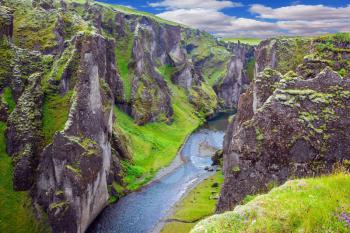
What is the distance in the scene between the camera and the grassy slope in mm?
107875

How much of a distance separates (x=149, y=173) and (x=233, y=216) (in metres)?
94.0

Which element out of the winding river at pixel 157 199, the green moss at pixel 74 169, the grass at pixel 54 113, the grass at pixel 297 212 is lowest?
the winding river at pixel 157 199

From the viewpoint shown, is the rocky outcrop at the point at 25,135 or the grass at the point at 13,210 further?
the rocky outcrop at the point at 25,135

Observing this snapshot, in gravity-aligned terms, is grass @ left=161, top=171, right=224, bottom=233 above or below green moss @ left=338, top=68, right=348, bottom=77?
below

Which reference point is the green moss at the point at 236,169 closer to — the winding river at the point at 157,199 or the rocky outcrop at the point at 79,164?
the winding river at the point at 157,199

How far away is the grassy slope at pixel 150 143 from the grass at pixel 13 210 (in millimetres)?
31504

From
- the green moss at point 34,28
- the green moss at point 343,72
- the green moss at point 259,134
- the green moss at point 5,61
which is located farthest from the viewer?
the green moss at point 34,28

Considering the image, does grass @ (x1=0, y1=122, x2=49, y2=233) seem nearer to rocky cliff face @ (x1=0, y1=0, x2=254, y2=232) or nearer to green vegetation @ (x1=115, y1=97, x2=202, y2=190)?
rocky cliff face @ (x1=0, y1=0, x2=254, y2=232)

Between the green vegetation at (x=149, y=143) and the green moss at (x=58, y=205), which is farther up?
the green moss at (x=58, y=205)

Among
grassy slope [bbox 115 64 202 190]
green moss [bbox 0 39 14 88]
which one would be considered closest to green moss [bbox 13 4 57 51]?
green moss [bbox 0 39 14 88]

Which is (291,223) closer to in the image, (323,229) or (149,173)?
(323,229)

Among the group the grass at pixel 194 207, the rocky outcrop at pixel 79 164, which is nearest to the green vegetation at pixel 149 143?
the grass at pixel 194 207

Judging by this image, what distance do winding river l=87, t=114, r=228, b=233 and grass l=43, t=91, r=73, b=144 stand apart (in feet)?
67.4

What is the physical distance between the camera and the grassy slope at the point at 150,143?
10788 centimetres
